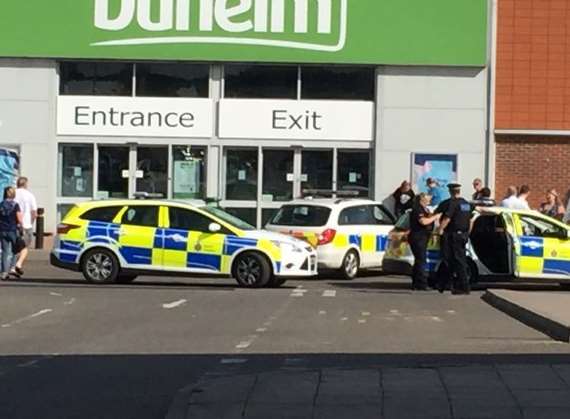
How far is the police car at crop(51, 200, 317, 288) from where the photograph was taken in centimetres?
1836

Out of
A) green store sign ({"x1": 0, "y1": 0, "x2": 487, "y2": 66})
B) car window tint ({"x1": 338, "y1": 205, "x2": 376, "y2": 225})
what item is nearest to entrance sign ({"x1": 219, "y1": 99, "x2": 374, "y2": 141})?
green store sign ({"x1": 0, "y1": 0, "x2": 487, "y2": 66})

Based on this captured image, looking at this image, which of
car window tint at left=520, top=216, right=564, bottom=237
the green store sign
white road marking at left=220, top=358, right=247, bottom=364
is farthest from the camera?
the green store sign

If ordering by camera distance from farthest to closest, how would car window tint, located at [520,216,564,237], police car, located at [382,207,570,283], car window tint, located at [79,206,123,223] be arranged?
car window tint, located at [79,206,123,223], car window tint, located at [520,216,564,237], police car, located at [382,207,570,283]

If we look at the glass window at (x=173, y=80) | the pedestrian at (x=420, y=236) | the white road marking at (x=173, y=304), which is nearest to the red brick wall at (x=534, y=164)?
the glass window at (x=173, y=80)

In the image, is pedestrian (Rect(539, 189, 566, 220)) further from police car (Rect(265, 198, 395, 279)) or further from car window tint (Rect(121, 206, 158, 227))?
car window tint (Rect(121, 206, 158, 227))

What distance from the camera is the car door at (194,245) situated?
1842 centimetres

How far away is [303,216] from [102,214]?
3.98 meters

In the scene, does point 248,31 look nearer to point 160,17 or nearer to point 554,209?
point 160,17

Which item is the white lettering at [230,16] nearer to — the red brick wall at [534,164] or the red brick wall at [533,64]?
the red brick wall at [533,64]

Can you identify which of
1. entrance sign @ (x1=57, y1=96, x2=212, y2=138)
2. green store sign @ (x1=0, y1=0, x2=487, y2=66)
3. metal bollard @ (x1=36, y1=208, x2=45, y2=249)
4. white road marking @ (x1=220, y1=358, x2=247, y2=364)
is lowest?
white road marking @ (x1=220, y1=358, x2=247, y2=364)

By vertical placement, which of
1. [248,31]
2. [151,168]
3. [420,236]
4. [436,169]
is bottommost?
[420,236]

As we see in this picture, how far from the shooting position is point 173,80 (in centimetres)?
2761

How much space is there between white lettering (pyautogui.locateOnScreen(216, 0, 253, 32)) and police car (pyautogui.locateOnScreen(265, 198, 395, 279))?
7466 mm

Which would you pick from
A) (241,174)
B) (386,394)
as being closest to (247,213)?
(241,174)
